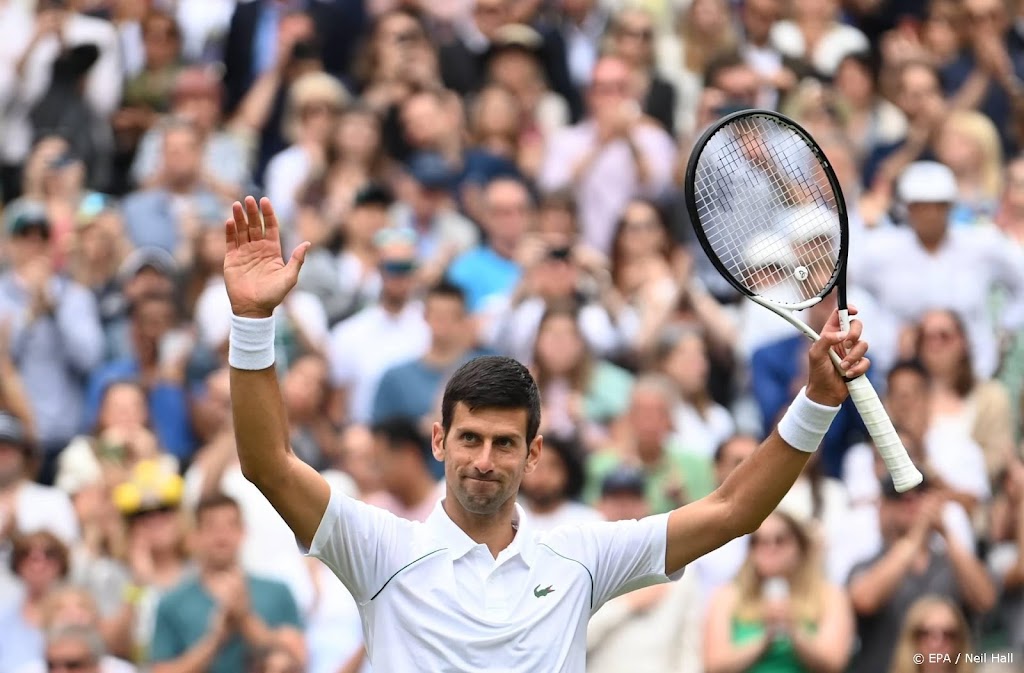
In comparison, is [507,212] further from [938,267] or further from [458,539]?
[458,539]

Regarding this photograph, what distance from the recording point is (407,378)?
10.2 metres

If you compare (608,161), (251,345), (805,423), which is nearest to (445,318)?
(608,161)

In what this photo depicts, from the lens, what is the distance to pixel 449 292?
1023cm

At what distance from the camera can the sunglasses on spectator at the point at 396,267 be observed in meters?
10.9

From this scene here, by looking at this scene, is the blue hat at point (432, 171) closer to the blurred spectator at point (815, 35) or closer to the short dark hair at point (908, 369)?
the blurred spectator at point (815, 35)

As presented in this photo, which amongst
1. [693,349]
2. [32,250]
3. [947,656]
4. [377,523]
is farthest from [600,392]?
[377,523]

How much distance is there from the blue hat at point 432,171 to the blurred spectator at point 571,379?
2143 millimetres

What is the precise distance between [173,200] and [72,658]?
4.36m

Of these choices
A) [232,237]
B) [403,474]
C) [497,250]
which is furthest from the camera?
[497,250]

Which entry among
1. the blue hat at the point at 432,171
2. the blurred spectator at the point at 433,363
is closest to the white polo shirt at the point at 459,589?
the blurred spectator at the point at 433,363

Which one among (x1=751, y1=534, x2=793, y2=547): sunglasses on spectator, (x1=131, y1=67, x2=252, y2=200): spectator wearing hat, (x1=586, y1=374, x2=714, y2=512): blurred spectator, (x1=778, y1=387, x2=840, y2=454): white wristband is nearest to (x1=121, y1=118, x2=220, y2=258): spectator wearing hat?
(x1=131, y1=67, x2=252, y2=200): spectator wearing hat

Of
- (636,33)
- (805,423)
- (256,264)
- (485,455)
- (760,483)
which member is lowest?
(636,33)

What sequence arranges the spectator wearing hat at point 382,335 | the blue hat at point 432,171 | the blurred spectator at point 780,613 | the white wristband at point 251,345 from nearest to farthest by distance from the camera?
1. the white wristband at point 251,345
2. the blurred spectator at point 780,613
3. the spectator wearing hat at point 382,335
4. the blue hat at point 432,171

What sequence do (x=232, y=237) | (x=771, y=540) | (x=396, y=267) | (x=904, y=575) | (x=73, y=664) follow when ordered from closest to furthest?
1. (x=232, y=237)
2. (x=73, y=664)
3. (x=771, y=540)
4. (x=904, y=575)
5. (x=396, y=267)
